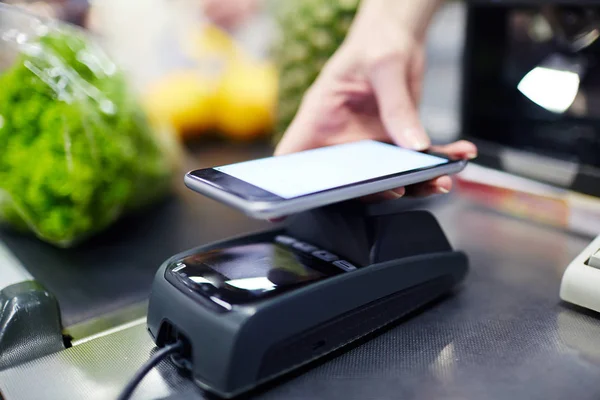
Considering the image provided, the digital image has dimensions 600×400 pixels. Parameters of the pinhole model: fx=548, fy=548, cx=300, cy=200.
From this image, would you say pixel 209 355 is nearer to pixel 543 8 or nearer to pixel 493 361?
pixel 493 361

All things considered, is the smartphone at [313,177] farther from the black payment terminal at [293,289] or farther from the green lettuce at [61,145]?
the green lettuce at [61,145]

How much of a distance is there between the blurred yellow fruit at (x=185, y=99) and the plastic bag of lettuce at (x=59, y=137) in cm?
21

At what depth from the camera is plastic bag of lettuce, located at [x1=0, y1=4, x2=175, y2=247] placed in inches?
20.0

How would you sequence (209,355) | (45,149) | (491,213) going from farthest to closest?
(491,213), (45,149), (209,355)

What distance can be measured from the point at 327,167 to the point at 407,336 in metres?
0.13

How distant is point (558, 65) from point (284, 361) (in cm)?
50

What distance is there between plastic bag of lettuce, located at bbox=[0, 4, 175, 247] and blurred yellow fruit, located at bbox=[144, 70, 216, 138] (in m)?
0.21

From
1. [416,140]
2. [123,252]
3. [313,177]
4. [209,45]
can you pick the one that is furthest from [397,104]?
[209,45]

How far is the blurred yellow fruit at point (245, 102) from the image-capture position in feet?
2.71

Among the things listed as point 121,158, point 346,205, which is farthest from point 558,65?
point 121,158

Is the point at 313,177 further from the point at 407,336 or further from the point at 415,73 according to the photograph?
the point at 415,73

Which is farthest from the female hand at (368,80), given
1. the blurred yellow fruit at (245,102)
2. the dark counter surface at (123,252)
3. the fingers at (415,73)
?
the blurred yellow fruit at (245,102)

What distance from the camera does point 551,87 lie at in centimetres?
64

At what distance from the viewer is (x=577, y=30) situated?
0.60m
